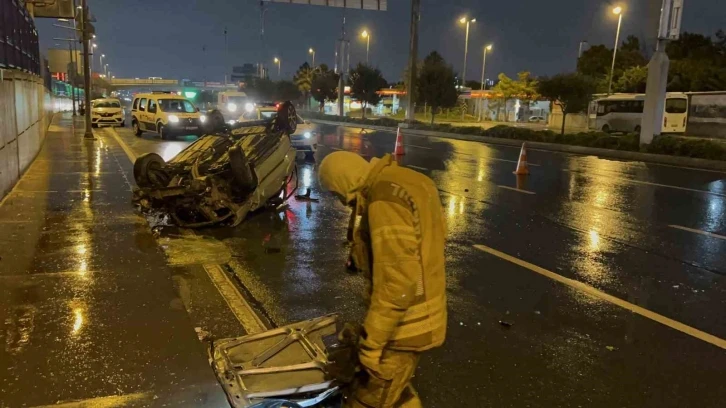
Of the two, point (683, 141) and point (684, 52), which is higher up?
point (684, 52)

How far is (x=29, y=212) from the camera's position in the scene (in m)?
8.81

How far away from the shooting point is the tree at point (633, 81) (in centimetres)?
4672

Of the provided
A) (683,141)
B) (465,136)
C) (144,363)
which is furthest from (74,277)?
(465,136)

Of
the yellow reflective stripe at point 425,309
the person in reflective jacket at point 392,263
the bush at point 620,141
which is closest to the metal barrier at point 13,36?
the person in reflective jacket at point 392,263

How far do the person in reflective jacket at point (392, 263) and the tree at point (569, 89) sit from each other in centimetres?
2950

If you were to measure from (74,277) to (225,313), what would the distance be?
1.81m

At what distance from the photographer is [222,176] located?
331 inches

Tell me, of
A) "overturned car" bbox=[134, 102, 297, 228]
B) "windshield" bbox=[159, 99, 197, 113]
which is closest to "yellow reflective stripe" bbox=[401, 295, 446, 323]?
"overturned car" bbox=[134, 102, 297, 228]

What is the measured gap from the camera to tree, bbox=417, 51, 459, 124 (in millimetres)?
38750

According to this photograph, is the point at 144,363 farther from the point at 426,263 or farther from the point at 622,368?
the point at 622,368

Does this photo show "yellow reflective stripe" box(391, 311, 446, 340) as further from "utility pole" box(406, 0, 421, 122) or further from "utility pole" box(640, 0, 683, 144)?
"utility pole" box(406, 0, 421, 122)

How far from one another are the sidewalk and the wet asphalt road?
0.89 metres

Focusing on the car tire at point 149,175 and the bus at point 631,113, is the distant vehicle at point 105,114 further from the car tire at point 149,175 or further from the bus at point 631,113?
the bus at point 631,113

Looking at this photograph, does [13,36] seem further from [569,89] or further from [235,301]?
[569,89]
